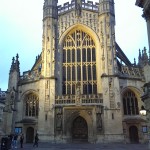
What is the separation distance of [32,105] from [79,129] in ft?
23.2

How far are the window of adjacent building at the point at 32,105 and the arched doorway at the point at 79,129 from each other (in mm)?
5412

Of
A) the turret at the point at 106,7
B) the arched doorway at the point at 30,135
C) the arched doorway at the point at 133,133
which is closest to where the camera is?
the arched doorway at the point at 133,133

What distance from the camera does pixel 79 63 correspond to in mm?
33688

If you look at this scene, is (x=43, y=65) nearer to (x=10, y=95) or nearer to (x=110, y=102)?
(x=10, y=95)

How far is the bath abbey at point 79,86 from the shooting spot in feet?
101

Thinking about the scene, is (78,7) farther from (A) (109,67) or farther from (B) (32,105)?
(B) (32,105)

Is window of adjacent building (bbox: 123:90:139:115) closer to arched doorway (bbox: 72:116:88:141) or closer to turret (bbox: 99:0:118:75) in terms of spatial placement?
turret (bbox: 99:0:118:75)

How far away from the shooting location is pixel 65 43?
34.7 m

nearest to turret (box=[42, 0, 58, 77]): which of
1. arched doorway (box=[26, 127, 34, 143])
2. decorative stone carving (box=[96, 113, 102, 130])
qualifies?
arched doorway (box=[26, 127, 34, 143])

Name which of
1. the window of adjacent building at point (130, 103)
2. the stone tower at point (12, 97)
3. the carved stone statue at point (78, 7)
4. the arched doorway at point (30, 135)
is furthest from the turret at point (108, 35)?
the arched doorway at point (30, 135)

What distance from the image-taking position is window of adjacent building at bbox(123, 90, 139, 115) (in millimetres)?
32875

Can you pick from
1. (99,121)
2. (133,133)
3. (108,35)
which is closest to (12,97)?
(99,121)

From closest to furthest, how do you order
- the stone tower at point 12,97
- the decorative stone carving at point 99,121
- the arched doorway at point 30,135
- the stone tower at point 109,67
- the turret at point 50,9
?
1. the decorative stone carving at point 99,121
2. the stone tower at point 109,67
3. the stone tower at point 12,97
4. the arched doorway at point 30,135
5. the turret at point 50,9

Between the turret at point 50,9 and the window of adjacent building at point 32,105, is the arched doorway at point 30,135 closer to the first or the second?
the window of adjacent building at point 32,105
